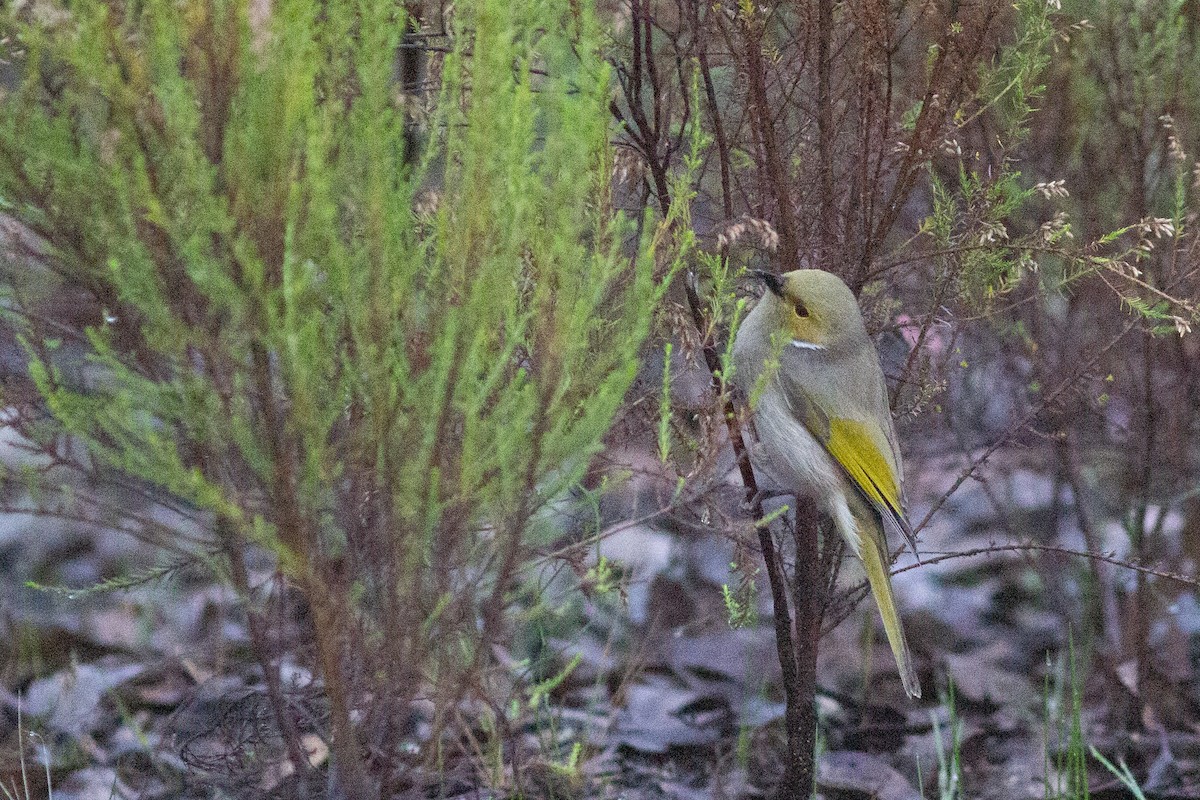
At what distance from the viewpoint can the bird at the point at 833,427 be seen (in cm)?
314

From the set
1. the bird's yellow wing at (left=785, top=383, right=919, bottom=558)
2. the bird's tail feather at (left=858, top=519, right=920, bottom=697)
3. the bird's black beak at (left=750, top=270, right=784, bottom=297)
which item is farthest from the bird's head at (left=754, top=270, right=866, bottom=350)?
the bird's tail feather at (left=858, top=519, right=920, bottom=697)

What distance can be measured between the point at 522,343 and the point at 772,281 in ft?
2.79

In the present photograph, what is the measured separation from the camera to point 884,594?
322 cm

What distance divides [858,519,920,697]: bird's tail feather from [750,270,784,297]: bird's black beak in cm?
63

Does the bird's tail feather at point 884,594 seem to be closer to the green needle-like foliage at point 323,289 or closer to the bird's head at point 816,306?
the bird's head at point 816,306

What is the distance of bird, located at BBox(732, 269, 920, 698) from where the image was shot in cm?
314

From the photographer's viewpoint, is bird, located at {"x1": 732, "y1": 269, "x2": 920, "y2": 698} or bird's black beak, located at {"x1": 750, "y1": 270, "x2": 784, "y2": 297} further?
bird, located at {"x1": 732, "y1": 269, "x2": 920, "y2": 698}

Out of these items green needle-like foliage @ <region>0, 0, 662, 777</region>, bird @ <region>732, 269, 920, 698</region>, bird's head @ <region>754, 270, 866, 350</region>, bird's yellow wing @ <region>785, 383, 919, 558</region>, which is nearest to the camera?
green needle-like foliage @ <region>0, 0, 662, 777</region>

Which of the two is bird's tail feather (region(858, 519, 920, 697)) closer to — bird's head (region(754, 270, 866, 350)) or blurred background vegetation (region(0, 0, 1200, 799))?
blurred background vegetation (region(0, 0, 1200, 799))

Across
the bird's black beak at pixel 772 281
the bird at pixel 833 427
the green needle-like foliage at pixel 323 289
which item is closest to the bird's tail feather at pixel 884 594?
the bird at pixel 833 427

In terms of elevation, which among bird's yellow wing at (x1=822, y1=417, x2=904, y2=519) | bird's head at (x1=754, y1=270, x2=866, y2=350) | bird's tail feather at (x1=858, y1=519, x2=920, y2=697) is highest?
bird's head at (x1=754, y1=270, x2=866, y2=350)

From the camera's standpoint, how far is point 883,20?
2.71 m

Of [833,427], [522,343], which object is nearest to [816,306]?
[833,427]

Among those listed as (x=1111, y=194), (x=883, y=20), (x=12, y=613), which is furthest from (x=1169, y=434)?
(x=12, y=613)
